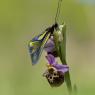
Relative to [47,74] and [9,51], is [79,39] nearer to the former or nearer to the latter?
[9,51]

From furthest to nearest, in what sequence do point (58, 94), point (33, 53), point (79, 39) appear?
1. point (79, 39)
2. point (58, 94)
3. point (33, 53)

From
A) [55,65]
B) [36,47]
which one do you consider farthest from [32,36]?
[36,47]

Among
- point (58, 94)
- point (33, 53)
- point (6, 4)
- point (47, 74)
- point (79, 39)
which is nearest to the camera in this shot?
point (33, 53)

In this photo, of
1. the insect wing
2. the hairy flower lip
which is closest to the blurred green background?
the hairy flower lip

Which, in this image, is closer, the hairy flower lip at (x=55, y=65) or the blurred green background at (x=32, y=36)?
the hairy flower lip at (x=55, y=65)

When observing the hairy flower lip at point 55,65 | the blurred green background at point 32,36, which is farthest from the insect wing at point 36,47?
the blurred green background at point 32,36

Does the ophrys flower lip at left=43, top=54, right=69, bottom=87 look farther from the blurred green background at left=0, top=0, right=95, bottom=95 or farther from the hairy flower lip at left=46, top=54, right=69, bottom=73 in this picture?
the blurred green background at left=0, top=0, right=95, bottom=95

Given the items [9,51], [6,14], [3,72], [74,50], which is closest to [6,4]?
[6,14]

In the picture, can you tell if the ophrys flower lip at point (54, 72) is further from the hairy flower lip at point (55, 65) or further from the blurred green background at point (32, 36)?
the blurred green background at point (32, 36)
